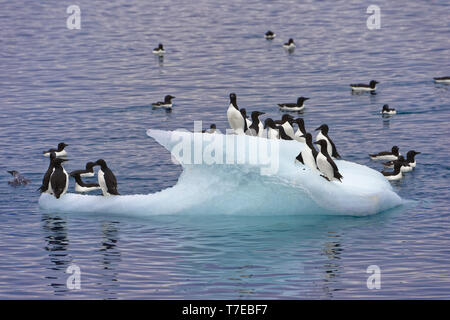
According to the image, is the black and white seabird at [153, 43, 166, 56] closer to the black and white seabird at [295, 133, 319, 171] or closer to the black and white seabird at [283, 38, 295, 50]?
the black and white seabird at [283, 38, 295, 50]

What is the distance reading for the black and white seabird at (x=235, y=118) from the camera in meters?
36.2

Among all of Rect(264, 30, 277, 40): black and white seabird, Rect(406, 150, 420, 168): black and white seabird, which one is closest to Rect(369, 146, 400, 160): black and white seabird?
Rect(406, 150, 420, 168): black and white seabird

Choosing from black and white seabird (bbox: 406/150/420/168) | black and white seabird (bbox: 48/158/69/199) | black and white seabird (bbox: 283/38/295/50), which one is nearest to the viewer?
black and white seabird (bbox: 48/158/69/199)

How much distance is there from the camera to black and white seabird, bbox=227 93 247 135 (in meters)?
36.2

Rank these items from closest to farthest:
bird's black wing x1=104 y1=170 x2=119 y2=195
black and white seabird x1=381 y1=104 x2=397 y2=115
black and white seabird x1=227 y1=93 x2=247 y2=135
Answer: bird's black wing x1=104 y1=170 x2=119 y2=195 → black and white seabird x1=227 y1=93 x2=247 y2=135 → black and white seabird x1=381 y1=104 x2=397 y2=115

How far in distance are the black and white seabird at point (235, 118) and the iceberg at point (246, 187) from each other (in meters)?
3.48

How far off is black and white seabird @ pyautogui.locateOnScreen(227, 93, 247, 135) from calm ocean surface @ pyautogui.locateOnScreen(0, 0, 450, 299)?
3.24 m

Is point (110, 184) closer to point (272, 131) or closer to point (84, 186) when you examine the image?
point (84, 186)

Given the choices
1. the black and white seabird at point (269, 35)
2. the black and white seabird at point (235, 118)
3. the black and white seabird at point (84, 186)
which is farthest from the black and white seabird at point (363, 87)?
the black and white seabird at point (84, 186)

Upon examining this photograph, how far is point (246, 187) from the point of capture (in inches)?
1270

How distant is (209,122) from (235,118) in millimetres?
12610

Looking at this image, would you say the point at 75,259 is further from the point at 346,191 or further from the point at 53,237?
the point at 346,191

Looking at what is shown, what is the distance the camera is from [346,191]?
32.2 metres
